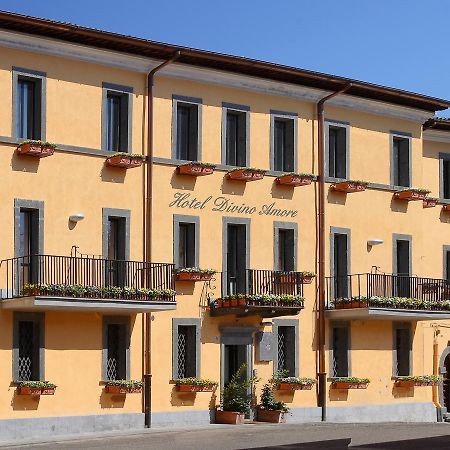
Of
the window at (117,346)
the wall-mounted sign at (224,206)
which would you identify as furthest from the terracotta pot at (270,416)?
the wall-mounted sign at (224,206)

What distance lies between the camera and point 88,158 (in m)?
30.9

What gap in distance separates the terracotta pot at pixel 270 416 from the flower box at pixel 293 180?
6.57 metres

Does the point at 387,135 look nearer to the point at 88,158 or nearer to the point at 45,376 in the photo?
the point at 88,158

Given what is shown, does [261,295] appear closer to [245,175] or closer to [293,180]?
[245,175]

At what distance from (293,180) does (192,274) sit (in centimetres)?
460

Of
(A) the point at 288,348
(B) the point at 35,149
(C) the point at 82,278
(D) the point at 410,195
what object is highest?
(B) the point at 35,149

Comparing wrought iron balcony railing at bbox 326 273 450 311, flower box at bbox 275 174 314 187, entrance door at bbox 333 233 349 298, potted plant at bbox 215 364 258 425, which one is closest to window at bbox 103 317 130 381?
potted plant at bbox 215 364 258 425

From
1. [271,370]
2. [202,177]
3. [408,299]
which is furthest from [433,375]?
[202,177]

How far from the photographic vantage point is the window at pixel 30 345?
29.4m

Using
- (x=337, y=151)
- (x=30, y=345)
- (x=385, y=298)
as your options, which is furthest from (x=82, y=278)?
(x=337, y=151)

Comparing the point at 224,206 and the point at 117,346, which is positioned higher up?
the point at 224,206

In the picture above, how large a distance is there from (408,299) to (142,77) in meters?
10.5

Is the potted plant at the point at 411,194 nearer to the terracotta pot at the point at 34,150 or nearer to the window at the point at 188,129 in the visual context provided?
the window at the point at 188,129

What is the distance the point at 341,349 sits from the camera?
36.0 m
